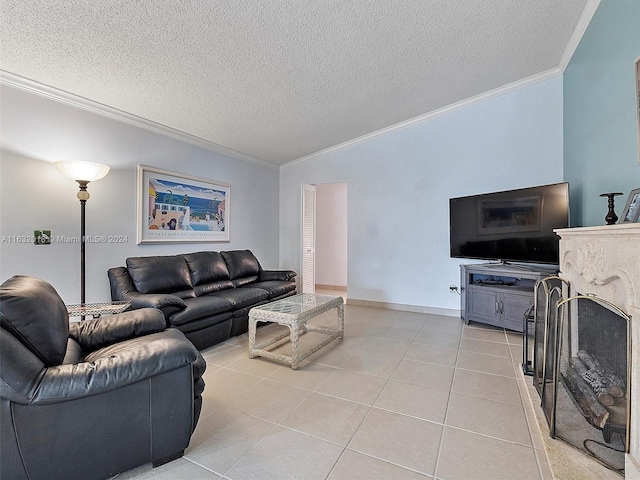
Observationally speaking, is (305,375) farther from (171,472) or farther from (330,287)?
(330,287)

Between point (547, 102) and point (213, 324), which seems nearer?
point (213, 324)

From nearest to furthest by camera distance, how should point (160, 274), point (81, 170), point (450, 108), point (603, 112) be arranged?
point (603, 112)
point (81, 170)
point (160, 274)
point (450, 108)

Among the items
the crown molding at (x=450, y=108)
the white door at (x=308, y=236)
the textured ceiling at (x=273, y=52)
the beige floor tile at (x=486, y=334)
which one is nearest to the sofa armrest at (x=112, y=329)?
the textured ceiling at (x=273, y=52)

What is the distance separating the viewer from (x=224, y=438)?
161 cm

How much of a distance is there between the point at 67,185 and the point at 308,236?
3.55 meters

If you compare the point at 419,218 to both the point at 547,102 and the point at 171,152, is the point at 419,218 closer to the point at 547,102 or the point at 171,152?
the point at 547,102

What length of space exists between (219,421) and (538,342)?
7.56 feet

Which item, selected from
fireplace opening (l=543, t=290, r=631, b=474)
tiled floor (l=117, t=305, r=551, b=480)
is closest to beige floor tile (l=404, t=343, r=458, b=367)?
tiled floor (l=117, t=305, r=551, b=480)

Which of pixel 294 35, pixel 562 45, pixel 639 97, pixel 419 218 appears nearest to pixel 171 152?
pixel 294 35

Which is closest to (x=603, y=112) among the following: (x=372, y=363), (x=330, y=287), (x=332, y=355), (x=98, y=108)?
(x=372, y=363)

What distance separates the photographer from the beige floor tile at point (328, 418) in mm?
1640

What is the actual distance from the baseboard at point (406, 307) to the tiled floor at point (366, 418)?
110 cm

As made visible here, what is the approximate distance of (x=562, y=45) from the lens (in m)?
2.92

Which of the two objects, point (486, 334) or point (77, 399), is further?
point (486, 334)
